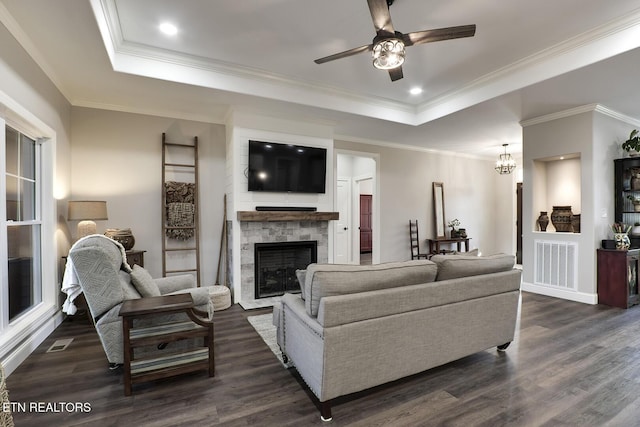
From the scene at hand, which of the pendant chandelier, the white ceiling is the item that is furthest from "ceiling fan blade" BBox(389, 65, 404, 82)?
the pendant chandelier

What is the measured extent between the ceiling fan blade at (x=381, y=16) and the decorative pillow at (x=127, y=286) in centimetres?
269

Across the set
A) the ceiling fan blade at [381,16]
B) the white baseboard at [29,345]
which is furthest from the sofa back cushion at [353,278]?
the white baseboard at [29,345]

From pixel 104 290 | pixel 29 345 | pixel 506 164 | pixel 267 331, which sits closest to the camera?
pixel 104 290

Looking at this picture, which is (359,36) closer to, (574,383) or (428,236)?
(574,383)

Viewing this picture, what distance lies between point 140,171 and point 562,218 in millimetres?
6258

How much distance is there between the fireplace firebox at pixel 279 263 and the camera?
458 centimetres

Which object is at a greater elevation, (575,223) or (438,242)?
(575,223)

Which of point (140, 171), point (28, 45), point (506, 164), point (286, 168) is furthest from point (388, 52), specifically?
point (506, 164)

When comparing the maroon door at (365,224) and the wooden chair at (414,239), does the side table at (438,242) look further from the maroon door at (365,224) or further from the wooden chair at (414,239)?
the maroon door at (365,224)

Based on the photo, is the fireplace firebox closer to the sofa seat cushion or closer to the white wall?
the sofa seat cushion

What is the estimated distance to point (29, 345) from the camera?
8.94 feet

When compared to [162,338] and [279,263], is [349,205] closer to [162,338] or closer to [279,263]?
[279,263]

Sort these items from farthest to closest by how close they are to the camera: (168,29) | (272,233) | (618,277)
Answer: (272,233), (618,277), (168,29)

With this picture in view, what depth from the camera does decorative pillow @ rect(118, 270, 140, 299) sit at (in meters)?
2.39
